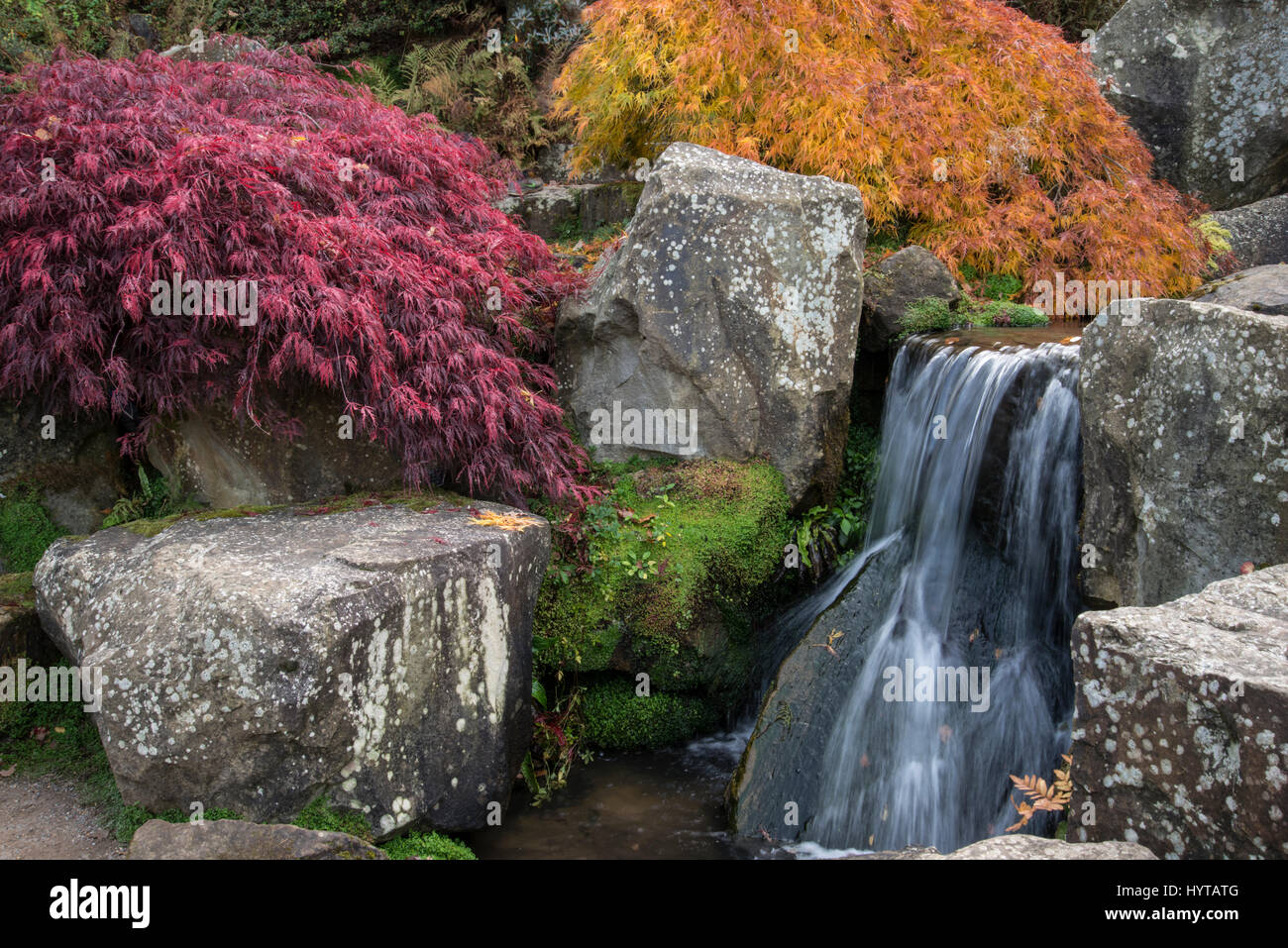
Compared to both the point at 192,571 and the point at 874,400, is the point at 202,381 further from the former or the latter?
the point at 874,400

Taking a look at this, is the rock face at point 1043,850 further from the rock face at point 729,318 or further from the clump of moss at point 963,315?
the clump of moss at point 963,315

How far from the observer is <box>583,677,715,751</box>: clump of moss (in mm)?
5668

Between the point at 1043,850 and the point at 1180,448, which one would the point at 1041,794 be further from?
the point at 1043,850

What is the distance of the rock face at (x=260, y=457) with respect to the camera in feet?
17.5

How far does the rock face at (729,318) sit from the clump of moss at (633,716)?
1.58 metres

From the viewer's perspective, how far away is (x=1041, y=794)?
414 centimetres

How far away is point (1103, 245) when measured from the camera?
772 cm

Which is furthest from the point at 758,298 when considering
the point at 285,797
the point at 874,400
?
the point at 285,797

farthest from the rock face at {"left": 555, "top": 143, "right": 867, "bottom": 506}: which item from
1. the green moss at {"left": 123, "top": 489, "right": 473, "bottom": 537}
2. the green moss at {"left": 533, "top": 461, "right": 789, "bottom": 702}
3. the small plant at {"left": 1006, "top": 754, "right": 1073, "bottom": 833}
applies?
the small plant at {"left": 1006, "top": 754, "right": 1073, "bottom": 833}

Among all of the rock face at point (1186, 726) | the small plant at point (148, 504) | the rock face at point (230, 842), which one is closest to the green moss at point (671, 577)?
the rock face at point (230, 842)

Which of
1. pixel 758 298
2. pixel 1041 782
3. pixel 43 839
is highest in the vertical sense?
pixel 758 298

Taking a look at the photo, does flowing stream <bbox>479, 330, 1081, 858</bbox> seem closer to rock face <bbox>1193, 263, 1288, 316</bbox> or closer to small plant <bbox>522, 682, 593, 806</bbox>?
small plant <bbox>522, 682, 593, 806</bbox>

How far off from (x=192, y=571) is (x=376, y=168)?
2975 mm

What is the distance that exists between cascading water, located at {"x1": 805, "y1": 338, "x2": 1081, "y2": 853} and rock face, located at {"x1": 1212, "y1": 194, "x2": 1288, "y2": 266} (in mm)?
4701
